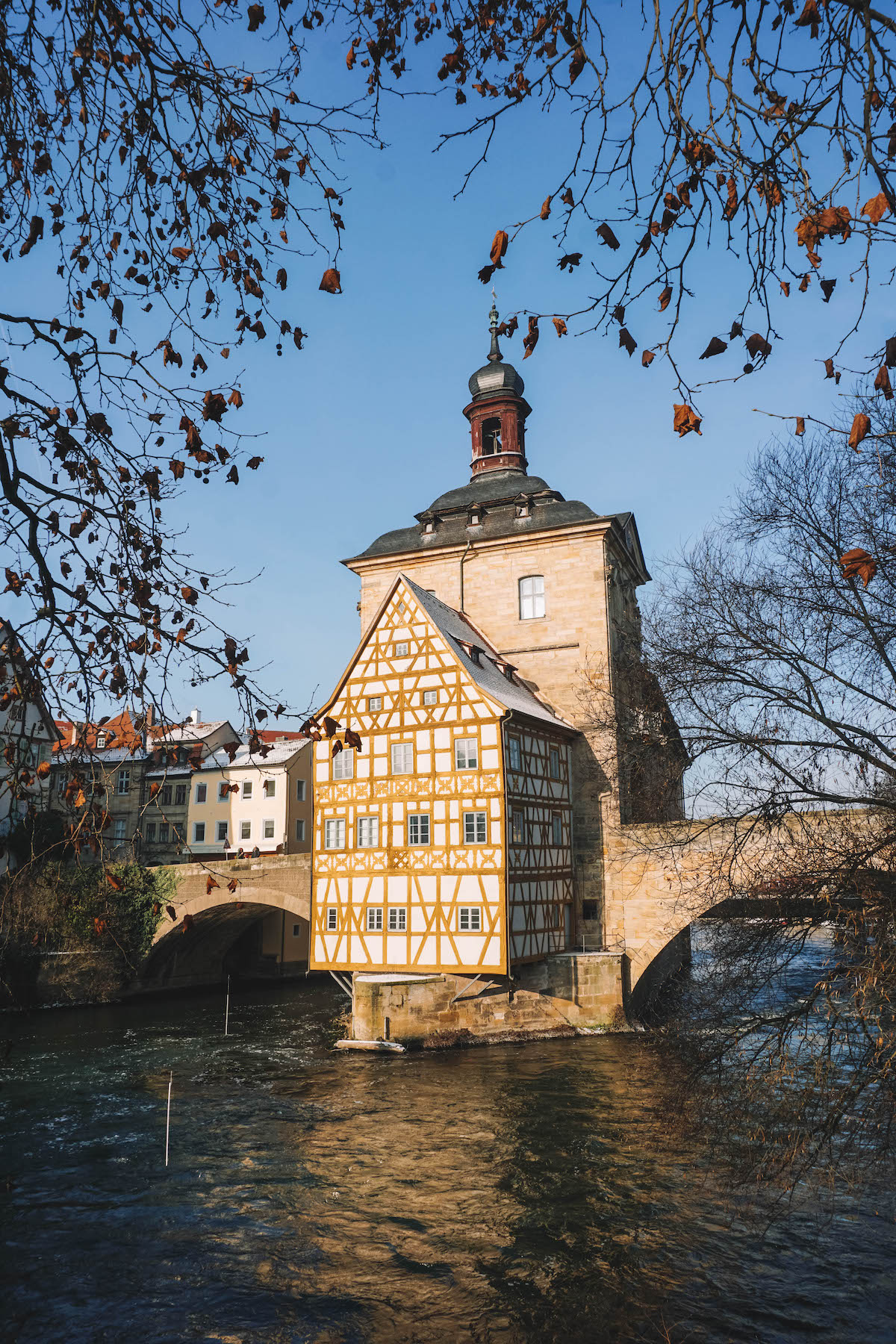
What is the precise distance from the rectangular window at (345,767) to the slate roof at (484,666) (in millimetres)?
3660

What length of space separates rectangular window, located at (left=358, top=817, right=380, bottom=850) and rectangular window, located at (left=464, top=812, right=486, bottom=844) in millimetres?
2407

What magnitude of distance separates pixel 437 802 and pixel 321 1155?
9176 millimetres

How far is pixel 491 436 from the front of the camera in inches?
1318

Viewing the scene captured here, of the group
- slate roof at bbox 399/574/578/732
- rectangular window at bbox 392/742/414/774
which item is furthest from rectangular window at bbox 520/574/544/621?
rectangular window at bbox 392/742/414/774

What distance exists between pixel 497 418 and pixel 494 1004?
20.3 meters

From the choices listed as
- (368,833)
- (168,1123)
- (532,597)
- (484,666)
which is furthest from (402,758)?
(168,1123)

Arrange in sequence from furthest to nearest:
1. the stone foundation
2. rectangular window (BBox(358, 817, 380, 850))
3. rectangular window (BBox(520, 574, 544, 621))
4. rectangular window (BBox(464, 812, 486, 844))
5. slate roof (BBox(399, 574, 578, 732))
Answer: rectangular window (BBox(520, 574, 544, 621))
rectangular window (BBox(358, 817, 380, 850))
slate roof (BBox(399, 574, 578, 732))
rectangular window (BBox(464, 812, 486, 844))
the stone foundation

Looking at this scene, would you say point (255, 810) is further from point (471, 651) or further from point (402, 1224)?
point (402, 1224)

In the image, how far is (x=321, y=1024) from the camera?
25.0 metres

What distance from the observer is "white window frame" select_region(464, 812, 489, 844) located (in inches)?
816

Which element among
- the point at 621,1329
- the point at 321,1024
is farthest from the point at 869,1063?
the point at 321,1024

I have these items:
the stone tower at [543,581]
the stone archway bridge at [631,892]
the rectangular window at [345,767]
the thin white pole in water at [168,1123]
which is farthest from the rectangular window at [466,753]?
the thin white pole in water at [168,1123]

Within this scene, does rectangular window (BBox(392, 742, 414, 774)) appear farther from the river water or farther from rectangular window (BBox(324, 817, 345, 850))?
the river water

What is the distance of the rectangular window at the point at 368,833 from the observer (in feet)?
73.0
